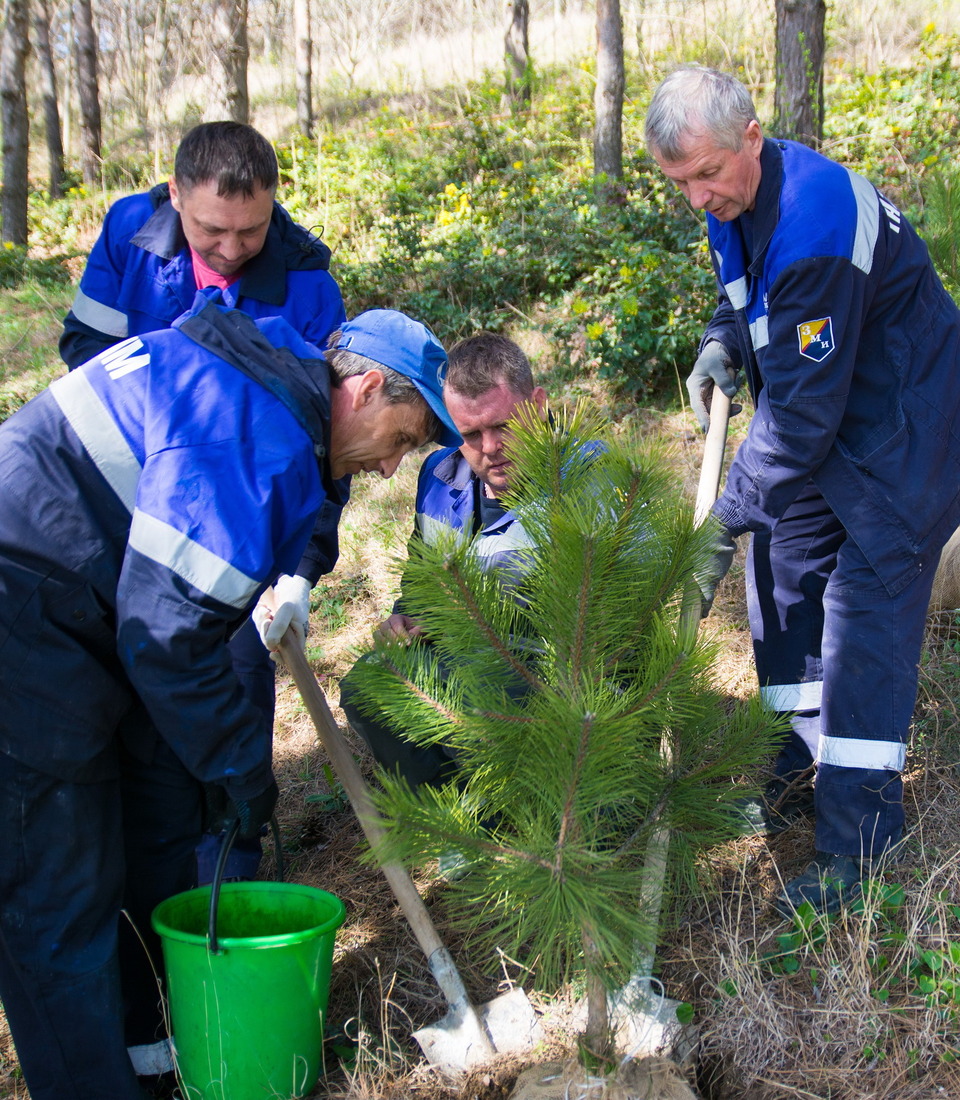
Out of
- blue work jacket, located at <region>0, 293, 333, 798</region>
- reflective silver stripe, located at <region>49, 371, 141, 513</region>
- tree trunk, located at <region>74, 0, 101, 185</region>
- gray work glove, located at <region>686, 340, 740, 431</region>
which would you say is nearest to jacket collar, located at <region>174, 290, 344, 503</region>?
blue work jacket, located at <region>0, 293, 333, 798</region>

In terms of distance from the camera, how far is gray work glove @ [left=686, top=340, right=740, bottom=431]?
264 centimetres

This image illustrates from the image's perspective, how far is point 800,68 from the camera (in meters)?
5.68

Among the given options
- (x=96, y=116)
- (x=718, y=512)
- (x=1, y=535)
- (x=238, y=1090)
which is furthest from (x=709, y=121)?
(x=96, y=116)

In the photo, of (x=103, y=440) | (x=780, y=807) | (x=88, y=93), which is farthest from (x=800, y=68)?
(x=88, y=93)

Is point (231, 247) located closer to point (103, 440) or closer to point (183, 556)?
point (103, 440)

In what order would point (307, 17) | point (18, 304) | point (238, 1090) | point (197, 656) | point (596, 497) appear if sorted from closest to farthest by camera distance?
1. point (596, 497)
2. point (197, 656)
3. point (238, 1090)
4. point (18, 304)
5. point (307, 17)

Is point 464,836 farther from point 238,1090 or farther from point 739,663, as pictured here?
point 739,663

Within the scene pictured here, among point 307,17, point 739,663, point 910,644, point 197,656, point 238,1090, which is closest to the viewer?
point 197,656

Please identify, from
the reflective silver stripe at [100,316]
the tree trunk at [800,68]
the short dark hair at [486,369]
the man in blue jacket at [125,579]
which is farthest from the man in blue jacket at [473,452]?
the tree trunk at [800,68]

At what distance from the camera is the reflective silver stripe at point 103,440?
1842 mm

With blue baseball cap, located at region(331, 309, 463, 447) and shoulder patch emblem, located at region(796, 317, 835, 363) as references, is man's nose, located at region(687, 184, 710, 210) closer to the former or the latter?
shoulder patch emblem, located at region(796, 317, 835, 363)

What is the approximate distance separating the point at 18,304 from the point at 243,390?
32.7 ft

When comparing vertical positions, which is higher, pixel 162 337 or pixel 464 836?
pixel 162 337

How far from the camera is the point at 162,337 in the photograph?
188cm
